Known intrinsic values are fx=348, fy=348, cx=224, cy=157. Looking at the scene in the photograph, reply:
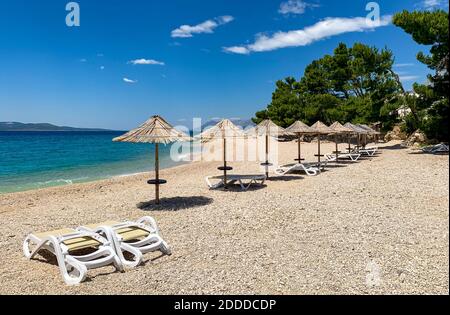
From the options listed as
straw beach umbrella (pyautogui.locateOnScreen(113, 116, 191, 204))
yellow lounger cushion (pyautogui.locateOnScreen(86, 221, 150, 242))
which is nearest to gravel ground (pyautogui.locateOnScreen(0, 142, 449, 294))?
yellow lounger cushion (pyautogui.locateOnScreen(86, 221, 150, 242))

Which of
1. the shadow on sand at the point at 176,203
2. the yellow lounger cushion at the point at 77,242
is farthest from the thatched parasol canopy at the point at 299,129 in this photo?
the yellow lounger cushion at the point at 77,242

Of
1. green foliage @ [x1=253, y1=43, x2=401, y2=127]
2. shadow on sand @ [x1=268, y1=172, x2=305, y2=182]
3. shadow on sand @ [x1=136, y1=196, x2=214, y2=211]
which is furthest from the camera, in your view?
green foliage @ [x1=253, y1=43, x2=401, y2=127]

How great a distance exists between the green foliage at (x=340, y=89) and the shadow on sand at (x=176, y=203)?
1991cm

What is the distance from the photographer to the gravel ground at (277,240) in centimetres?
384

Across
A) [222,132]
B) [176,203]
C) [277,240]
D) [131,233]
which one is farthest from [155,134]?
[277,240]

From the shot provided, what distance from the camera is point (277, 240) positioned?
565cm

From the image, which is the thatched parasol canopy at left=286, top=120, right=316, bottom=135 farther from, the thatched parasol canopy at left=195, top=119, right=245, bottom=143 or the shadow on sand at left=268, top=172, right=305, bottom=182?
the thatched parasol canopy at left=195, top=119, right=245, bottom=143

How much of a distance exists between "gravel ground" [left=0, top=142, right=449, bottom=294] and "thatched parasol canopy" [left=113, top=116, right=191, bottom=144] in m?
1.75

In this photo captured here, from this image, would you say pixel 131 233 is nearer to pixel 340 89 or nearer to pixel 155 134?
pixel 155 134

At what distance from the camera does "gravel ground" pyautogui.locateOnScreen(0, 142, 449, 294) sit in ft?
12.6

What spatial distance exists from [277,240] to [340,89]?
35.5 m
